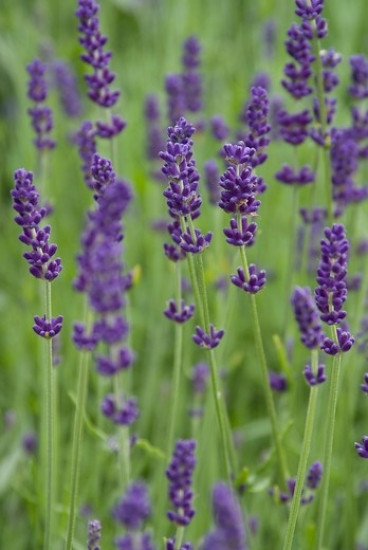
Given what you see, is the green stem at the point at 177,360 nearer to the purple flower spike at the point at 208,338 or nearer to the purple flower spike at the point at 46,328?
the purple flower spike at the point at 208,338

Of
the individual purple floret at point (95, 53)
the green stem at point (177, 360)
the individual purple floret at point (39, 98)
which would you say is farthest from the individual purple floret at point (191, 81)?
the green stem at point (177, 360)

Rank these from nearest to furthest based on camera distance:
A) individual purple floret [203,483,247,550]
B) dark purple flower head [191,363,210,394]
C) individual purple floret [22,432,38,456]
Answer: individual purple floret [203,483,247,550] → dark purple flower head [191,363,210,394] → individual purple floret [22,432,38,456]

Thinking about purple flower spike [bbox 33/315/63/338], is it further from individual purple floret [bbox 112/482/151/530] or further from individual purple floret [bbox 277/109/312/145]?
individual purple floret [bbox 277/109/312/145]

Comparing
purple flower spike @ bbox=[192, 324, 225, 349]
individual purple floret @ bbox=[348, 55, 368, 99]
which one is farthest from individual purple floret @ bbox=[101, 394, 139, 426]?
individual purple floret @ bbox=[348, 55, 368, 99]

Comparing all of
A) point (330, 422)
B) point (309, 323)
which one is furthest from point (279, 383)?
point (330, 422)

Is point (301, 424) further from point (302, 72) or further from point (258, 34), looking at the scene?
point (258, 34)
